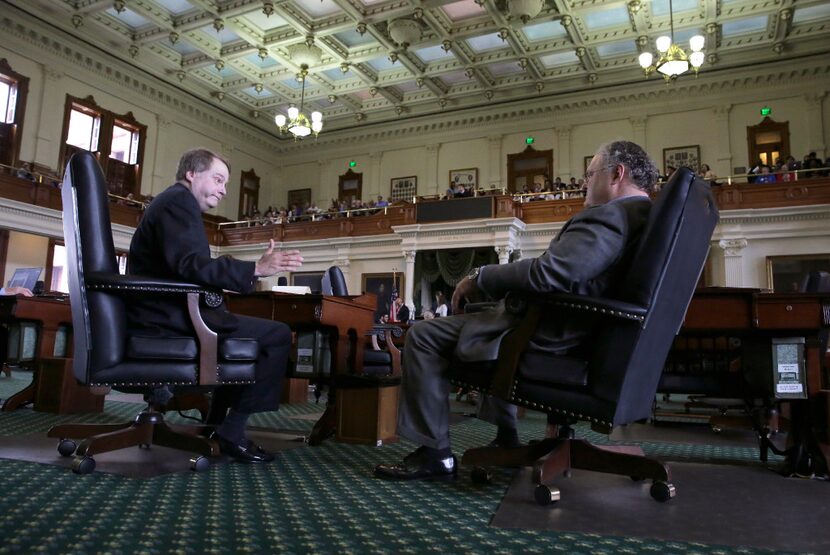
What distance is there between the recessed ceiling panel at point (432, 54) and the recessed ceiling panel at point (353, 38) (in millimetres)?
1215

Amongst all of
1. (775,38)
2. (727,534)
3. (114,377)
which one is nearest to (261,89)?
(775,38)

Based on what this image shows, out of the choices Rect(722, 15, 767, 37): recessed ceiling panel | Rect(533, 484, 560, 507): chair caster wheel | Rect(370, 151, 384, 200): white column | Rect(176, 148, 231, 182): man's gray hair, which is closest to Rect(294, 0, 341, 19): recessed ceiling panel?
Rect(370, 151, 384, 200): white column

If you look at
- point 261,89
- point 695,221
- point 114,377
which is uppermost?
point 261,89

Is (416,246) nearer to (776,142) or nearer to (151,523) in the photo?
(776,142)

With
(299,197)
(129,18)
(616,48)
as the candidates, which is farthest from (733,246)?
(129,18)

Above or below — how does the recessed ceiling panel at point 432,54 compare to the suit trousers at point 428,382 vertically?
above

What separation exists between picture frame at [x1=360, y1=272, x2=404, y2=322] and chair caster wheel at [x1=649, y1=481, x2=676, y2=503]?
12.3 meters

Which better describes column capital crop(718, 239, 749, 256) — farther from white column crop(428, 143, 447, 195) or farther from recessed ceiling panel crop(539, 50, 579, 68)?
white column crop(428, 143, 447, 195)

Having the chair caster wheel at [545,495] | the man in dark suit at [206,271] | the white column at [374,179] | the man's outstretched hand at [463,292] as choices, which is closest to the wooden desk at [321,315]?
the man in dark suit at [206,271]

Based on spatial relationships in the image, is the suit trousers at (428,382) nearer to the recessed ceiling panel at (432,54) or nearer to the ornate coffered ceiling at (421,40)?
the ornate coffered ceiling at (421,40)

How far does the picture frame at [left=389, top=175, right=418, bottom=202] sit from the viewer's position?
Result: 17453mm

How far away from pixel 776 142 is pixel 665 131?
251 centimetres

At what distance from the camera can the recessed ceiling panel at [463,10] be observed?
12.1 meters

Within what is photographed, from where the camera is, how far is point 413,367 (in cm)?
202
